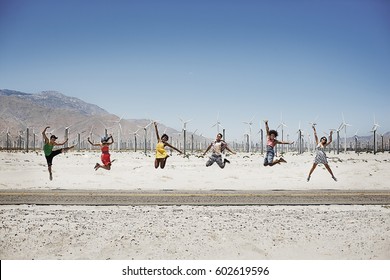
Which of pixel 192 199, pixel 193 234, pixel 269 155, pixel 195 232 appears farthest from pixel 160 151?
pixel 193 234

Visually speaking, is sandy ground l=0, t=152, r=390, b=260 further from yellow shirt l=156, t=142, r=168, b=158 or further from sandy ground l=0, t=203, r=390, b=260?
yellow shirt l=156, t=142, r=168, b=158

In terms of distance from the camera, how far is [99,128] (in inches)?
7028

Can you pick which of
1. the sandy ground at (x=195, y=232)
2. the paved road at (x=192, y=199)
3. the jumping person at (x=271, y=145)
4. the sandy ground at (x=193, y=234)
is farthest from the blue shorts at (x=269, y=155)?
the sandy ground at (x=193, y=234)

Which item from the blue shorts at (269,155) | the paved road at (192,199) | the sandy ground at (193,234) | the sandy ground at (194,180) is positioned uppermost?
the blue shorts at (269,155)

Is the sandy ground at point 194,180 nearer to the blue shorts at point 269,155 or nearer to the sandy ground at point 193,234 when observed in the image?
the blue shorts at point 269,155

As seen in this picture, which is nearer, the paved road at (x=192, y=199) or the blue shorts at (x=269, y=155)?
the paved road at (x=192, y=199)

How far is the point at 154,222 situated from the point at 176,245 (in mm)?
1670

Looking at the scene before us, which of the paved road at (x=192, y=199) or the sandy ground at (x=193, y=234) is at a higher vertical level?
the paved road at (x=192, y=199)

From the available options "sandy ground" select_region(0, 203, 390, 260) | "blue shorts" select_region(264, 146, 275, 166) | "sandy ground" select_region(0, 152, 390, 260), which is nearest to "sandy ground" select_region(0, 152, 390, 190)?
"blue shorts" select_region(264, 146, 275, 166)

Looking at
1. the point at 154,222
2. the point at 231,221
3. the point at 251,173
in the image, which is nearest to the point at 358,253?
the point at 231,221

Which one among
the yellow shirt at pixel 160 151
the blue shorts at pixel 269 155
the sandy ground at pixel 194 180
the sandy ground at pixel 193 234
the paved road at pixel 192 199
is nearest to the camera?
the sandy ground at pixel 193 234

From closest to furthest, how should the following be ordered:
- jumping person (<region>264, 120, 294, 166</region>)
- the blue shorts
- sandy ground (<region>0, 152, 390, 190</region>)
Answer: jumping person (<region>264, 120, 294, 166</region>), the blue shorts, sandy ground (<region>0, 152, 390, 190</region>)

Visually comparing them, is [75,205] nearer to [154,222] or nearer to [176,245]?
[154,222]

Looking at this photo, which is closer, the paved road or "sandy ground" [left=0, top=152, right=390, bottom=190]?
the paved road
